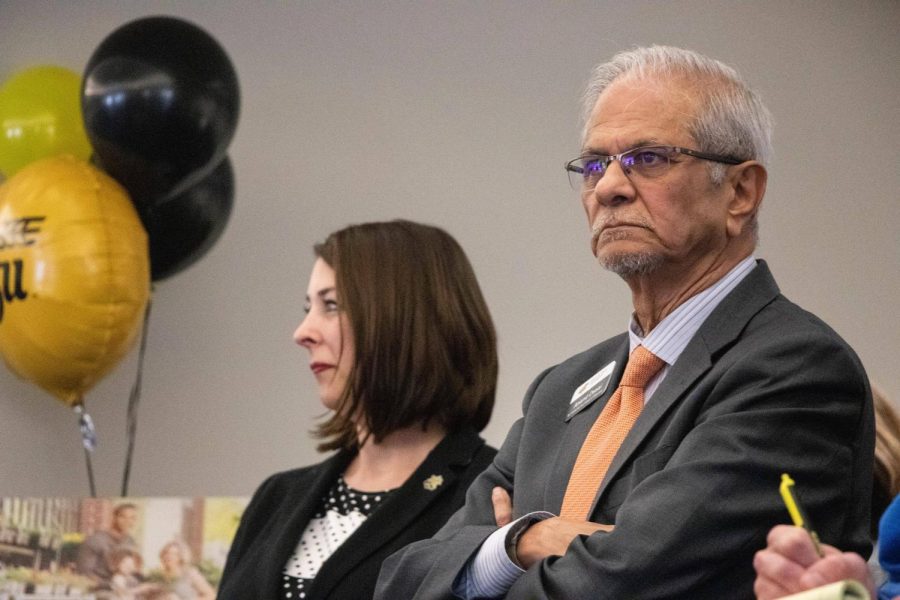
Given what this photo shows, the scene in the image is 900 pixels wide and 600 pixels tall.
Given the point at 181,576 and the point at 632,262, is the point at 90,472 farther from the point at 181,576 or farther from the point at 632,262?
the point at 632,262

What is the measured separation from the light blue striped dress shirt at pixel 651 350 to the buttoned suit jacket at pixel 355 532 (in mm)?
810

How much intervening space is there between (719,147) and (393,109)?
3341mm

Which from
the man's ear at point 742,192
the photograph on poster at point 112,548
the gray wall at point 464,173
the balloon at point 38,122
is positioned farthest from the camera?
the gray wall at point 464,173

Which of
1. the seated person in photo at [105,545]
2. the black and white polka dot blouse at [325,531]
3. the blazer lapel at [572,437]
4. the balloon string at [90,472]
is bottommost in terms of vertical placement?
the balloon string at [90,472]

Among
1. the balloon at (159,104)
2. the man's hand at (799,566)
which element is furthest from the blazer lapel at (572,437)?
the balloon at (159,104)

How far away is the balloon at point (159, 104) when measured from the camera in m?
3.89

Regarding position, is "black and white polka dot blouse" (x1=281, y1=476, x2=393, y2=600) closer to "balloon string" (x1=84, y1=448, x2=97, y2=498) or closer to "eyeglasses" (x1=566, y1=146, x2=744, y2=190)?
"eyeglasses" (x1=566, y1=146, x2=744, y2=190)

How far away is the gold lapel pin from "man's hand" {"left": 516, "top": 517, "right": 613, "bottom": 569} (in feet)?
3.20

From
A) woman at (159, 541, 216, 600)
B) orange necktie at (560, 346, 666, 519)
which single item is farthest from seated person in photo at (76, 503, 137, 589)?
orange necktie at (560, 346, 666, 519)

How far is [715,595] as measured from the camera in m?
1.64

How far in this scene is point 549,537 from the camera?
1.77 m

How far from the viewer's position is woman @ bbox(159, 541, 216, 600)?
3.82 m

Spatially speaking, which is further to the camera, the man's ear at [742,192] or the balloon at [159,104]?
the balloon at [159,104]

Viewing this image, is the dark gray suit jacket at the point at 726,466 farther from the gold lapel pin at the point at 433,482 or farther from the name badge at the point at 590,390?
A: the gold lapel pin at the point at 433,482
